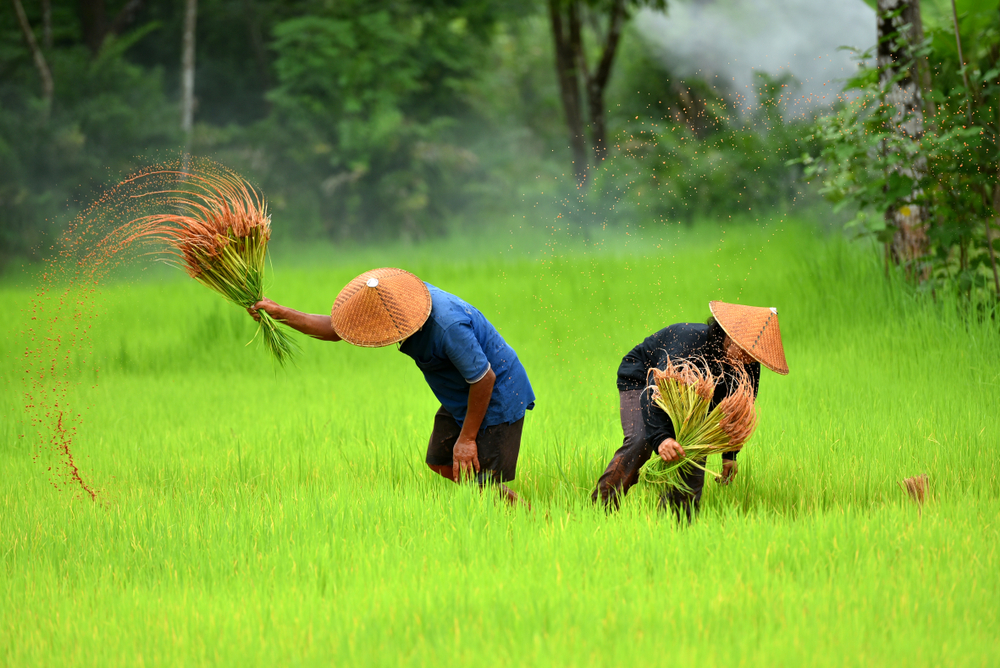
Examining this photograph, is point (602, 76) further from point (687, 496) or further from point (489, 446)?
point (687, 496)

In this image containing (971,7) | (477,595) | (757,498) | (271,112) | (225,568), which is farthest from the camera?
(271,112)

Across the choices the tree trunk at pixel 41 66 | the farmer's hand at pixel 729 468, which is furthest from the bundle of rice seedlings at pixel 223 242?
the tree trunk at pixel 41 66

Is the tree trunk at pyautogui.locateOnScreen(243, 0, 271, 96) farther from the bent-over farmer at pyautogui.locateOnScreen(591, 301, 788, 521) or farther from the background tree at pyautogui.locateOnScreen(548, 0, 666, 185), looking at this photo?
the bent-over farmer at pyautogui.locateOnScreen(591, 301, 788, 521)

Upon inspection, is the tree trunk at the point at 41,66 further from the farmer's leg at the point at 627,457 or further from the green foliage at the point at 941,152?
the farmer's leg at the point at 627,457

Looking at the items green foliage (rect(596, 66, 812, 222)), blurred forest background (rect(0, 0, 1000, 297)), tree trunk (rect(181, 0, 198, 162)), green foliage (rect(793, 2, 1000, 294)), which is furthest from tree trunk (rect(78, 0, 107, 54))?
green foliage (rect(793, 2, 1000, 294))

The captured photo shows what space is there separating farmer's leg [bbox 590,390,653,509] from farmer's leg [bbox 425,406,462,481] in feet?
2.56

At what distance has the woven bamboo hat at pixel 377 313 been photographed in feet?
12.4

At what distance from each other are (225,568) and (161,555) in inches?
14.1

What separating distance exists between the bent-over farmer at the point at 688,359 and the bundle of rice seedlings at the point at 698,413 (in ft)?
0.19

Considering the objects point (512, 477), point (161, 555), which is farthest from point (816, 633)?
point (161, 555)

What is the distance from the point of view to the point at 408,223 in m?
19.4

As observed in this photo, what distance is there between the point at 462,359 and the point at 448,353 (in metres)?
0.07

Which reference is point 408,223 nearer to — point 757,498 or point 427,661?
point 757,498

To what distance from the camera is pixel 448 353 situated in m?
3.95
